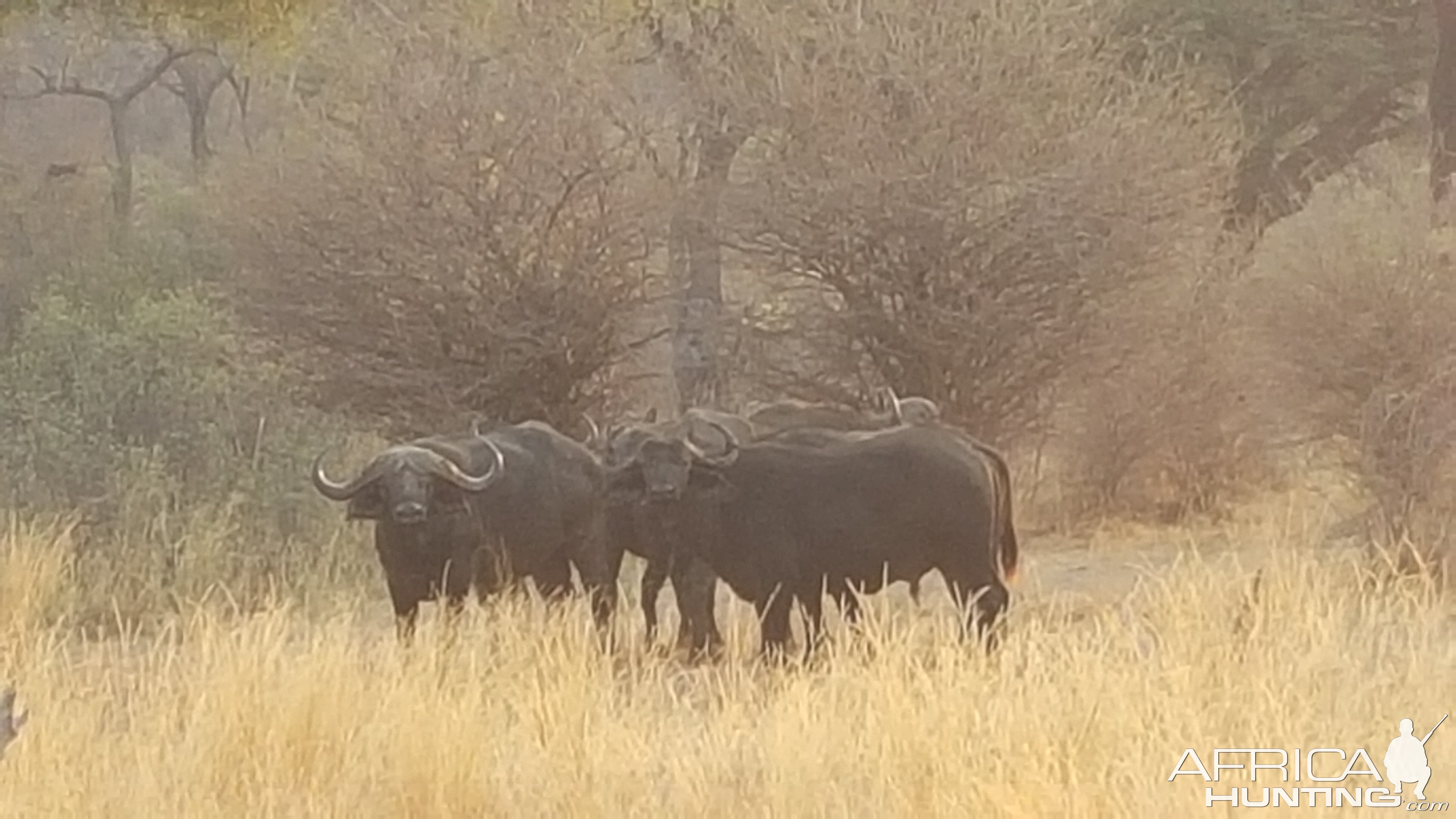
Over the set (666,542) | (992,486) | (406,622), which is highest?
(992,486)

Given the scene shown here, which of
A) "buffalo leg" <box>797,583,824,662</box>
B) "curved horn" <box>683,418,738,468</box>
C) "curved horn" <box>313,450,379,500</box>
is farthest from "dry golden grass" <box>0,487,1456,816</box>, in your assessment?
"curved horn" <box>683,418,738,468</box>

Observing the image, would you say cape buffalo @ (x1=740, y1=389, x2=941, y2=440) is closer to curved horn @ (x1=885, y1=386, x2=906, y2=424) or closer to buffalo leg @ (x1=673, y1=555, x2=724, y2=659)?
curved horn @ (x1=885, y1=386, x2=906, y2=424)

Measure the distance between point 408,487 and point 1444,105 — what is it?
210 inches

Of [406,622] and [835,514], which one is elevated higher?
[835,514]

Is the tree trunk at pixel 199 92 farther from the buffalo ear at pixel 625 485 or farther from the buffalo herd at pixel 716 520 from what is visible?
the buffalo ear at pixel 625 485

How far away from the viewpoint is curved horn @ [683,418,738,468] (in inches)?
253

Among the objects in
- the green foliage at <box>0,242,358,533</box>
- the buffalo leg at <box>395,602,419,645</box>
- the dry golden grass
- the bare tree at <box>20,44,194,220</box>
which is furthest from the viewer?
the bare tree at <box>20,44,194,220</box>

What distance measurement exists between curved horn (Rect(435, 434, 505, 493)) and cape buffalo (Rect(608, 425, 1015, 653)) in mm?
396

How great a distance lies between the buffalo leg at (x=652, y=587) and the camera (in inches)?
261

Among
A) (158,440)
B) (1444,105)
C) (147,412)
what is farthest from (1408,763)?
(1444,105)

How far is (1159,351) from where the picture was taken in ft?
28.1

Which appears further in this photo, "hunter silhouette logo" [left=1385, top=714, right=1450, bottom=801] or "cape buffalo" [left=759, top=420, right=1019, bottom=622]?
"cape buffalo" [left=759, top=420, right=1019, bottom=622]

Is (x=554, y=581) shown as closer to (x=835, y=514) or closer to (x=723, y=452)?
(x=723, y=452)

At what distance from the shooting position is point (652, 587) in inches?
265
